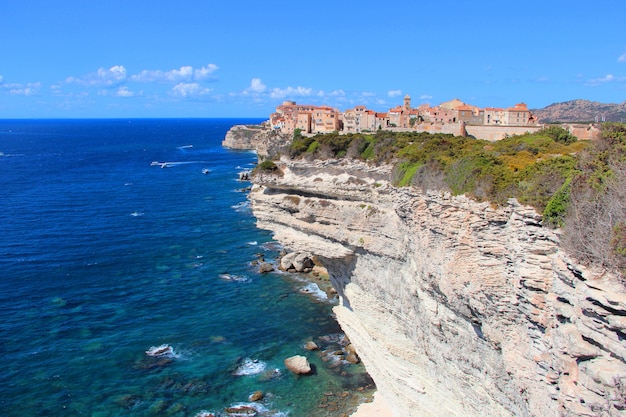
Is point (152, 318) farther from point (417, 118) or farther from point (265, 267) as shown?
point (417, 118)

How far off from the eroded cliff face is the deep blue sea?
542 cm

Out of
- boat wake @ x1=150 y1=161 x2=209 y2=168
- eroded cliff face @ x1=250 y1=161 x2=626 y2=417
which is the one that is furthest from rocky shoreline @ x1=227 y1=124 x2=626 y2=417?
boat wake @ x1=150 y1=161 x2=209 y2=168

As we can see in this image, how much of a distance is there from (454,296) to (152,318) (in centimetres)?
2341

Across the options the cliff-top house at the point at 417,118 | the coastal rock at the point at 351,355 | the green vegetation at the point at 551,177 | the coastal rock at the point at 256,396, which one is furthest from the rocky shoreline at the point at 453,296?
the cliff-top house at the point at 417,118

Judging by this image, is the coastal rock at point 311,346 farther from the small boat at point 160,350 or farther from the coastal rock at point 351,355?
the small boat at point 160,350

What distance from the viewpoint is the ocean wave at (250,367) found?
1059 inches

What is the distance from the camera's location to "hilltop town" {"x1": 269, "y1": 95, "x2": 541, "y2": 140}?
36.9m

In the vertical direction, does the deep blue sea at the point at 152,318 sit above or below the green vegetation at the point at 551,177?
below

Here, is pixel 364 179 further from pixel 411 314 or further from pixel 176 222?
pixel 176 222

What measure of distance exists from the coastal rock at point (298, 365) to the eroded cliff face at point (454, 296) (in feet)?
9.85

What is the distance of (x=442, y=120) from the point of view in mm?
52875

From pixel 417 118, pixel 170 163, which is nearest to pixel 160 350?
pixel 417 118

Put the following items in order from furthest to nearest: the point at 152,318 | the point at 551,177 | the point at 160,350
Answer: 1. the point at 152,318
2. the point at 160,350
3. the point at 551,177

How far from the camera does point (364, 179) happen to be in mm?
25281
